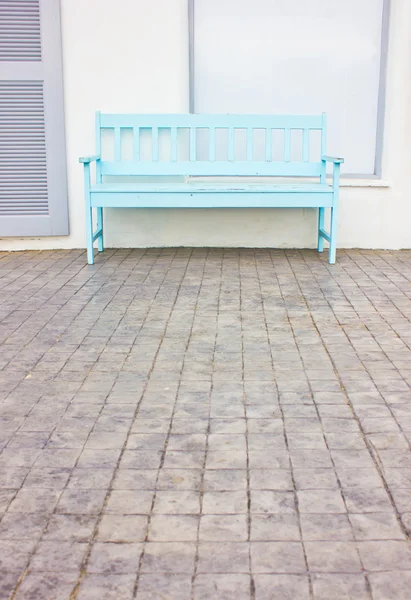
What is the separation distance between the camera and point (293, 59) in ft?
23.1

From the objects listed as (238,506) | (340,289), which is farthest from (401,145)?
(238,506)

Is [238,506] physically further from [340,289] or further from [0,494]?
[340,289]

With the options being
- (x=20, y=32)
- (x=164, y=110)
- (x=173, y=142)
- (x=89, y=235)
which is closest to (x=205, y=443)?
(x=89, y=235)

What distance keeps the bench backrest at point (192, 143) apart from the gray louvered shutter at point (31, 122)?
0.44 meters

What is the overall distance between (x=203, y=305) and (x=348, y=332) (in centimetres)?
105

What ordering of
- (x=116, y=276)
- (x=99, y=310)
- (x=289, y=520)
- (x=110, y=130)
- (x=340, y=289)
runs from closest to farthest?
1. (x=289, y=520)
2. (x=99, y=310)
3. (x=340, y=289)
4. (x=116, y=276)
5. (x=110, y=130)

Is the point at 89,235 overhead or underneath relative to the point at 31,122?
underneath

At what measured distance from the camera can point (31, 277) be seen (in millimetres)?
5988

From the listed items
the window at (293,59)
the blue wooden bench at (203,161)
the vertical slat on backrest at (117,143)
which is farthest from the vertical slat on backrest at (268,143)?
the vertical slat on backrest at (117,143)

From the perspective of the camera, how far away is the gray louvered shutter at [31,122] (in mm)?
6652

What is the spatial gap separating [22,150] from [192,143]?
4.89ft

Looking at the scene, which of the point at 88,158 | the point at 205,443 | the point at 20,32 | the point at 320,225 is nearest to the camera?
the point at 205,443

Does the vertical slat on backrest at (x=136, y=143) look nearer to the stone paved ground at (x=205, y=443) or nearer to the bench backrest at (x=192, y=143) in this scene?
the bench backrest at (x=192, y=143)

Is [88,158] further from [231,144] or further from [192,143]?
[231,144]
